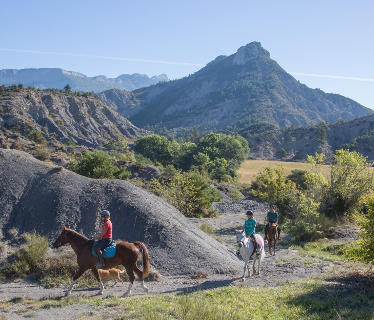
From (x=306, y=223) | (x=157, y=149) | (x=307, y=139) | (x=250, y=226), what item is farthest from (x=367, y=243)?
(x=307, y=139)

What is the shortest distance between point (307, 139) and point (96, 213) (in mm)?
102816

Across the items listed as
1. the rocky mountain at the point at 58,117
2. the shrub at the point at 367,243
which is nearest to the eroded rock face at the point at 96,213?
the shrub at the point at 367,243

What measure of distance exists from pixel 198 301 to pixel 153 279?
3899mm

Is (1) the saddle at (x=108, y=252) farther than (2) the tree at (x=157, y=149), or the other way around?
(2) the tree at (x=157, y=149)

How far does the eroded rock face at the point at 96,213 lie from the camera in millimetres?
13125

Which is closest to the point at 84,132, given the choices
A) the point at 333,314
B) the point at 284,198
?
the point at 284,198

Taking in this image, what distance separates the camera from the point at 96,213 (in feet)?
46.8

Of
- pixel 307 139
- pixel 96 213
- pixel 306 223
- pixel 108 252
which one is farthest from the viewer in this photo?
pixel 307 139

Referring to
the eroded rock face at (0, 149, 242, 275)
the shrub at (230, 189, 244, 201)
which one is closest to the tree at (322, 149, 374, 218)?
the eroded rock face at (0, 149, 242, 275)

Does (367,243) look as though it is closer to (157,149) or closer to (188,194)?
(188,194)

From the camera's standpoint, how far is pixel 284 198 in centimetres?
2283

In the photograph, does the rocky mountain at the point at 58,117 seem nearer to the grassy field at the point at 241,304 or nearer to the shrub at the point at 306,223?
the shrub at the point at 306,223

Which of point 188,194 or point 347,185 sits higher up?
point 347,185

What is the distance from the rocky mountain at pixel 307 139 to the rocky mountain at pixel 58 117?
4526 centimetres
